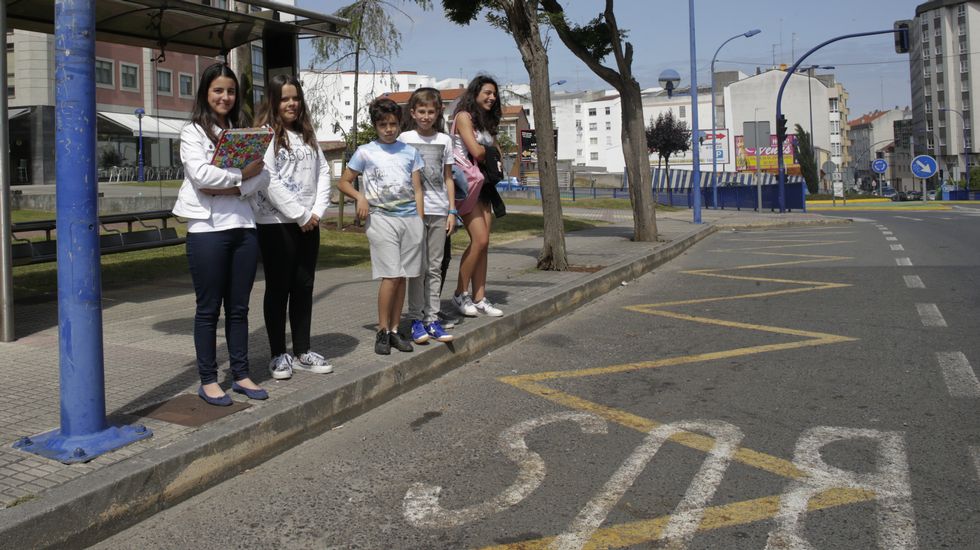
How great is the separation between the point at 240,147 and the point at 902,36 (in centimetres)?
2753

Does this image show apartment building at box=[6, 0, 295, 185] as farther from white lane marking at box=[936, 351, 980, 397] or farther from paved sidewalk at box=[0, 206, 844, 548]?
white lane marking at box=[936, 351, 980, 397]

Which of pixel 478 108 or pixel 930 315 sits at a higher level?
pixel 478 108

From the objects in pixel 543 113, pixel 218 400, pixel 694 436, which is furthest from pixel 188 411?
pixel 543 113

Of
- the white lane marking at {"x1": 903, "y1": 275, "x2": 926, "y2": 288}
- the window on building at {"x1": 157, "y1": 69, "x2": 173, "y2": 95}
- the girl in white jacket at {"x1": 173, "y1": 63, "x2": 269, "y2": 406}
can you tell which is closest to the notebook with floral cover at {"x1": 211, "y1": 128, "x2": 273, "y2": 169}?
the girl in white jacket at {"x1": 173, "y1": 63, "x2": 269, "y2": 406}

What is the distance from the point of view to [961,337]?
717 cm

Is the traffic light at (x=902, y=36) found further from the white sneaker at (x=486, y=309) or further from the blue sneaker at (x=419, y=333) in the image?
the blue sneaker at (x=419, y=333)

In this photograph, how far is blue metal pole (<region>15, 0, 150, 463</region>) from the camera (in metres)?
3.91

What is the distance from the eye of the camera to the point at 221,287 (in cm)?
468

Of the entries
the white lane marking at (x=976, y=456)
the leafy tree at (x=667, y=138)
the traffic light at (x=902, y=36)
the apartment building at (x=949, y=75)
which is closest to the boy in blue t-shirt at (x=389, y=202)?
the white lane marking at (x=976, y=456)

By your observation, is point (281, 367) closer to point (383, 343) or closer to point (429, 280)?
point (383, 343)

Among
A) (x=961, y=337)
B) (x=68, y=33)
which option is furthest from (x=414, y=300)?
(x=961, y=337)

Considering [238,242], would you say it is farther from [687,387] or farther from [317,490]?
[687,387]

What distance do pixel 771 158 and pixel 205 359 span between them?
8130cm

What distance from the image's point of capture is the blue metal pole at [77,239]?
12.8 ft
